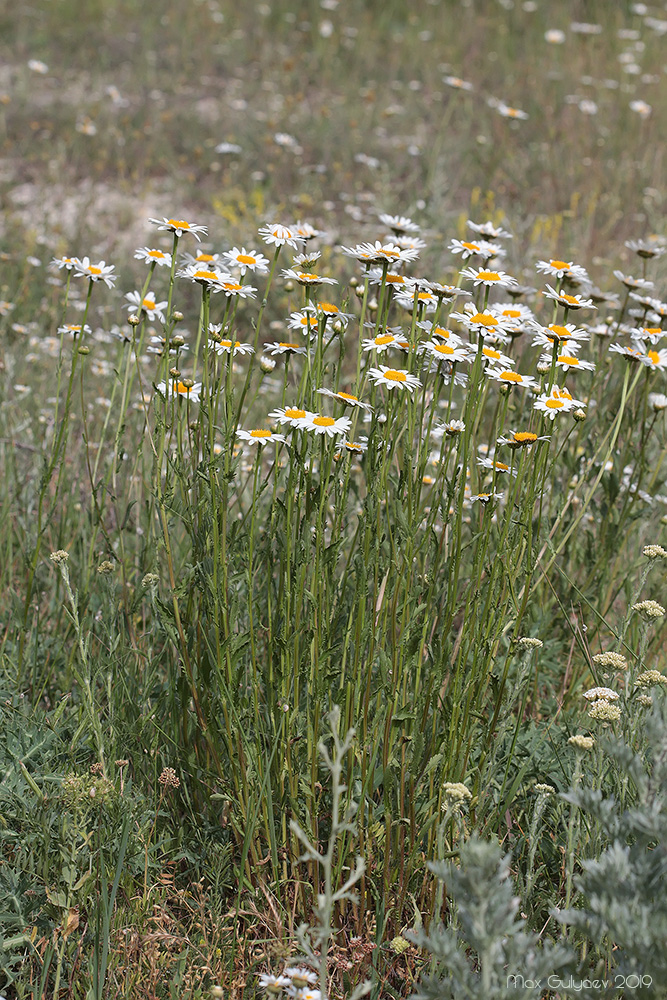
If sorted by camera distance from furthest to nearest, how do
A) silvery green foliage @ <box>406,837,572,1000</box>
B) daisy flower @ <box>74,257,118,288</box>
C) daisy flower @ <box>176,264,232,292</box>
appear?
daisy flower @ <box>74,257,118,288</box>, daisy flower @ <box>176,264,232,292</box>, silvery green foliage @ <box>406,837,572,1000</box>

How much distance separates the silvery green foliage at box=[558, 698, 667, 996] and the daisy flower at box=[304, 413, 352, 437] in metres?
0.63

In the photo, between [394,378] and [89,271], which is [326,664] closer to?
[394,378]

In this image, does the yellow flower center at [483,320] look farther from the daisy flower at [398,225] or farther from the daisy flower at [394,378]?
the daisy flower at [398,225]

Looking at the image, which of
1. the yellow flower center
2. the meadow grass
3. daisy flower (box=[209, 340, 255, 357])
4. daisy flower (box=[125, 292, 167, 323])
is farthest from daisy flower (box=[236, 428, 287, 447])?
daisy flower (box=[125, 292, 167, 323])

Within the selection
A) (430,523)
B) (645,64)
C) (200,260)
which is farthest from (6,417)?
(645,64)

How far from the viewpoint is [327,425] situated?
1.45 meters

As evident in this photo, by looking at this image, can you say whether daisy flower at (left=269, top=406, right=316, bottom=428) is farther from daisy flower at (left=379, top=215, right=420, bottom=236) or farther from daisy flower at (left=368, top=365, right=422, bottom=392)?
daisy flower at (left=379, top=215, right=420, bottom=236)

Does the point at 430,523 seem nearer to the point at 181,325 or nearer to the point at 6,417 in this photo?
the point at 6,417

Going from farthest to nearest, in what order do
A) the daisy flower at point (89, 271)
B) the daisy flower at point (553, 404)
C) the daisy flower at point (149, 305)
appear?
the daisy flower at point (149, 305) < the daisy flower at point (89, 271) < the daisy flower at point (553, 404)

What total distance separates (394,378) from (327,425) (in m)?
0.18

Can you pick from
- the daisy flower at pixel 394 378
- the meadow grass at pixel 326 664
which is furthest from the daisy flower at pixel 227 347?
the daisy flower at pixel 394 378

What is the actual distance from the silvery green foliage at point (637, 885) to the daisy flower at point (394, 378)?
2.14 ft

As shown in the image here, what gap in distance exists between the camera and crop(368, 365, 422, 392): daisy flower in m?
1.49

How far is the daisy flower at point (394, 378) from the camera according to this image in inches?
58.7
